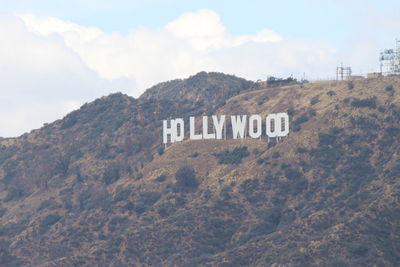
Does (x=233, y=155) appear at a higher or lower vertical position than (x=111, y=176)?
higher

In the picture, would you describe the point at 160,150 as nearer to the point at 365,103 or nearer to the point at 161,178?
the point at 161,178

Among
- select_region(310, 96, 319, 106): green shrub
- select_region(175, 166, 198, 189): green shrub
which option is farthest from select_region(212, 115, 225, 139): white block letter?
select_region(310, 96, 319, 106): green shrub

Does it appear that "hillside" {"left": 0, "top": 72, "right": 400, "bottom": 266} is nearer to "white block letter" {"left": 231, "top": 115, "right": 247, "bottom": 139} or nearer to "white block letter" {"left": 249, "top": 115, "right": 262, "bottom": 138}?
"white block letter" {"left": 249, "top": 115, "right": 262, "bottom": 138}

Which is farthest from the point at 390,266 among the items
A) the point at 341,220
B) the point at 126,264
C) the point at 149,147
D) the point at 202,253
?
the point at 149,147

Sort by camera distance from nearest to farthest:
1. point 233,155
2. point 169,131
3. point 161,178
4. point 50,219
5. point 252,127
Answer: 1. point 252,127
2. point 233,155
3. point 161,178
4. point 50,219
5. point 169,131

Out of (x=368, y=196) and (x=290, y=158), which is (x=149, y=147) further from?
(x=368, y=196)

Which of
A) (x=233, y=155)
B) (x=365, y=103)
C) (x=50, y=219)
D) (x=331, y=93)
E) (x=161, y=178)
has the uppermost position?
(x=331, y=93)

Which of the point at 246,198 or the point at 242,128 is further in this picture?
the point at 242,128

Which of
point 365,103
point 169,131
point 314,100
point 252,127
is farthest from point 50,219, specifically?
point 365,103

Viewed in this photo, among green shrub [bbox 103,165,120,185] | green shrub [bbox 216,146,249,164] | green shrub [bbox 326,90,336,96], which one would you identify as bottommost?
green shrub [bbox 103,165,120,185]

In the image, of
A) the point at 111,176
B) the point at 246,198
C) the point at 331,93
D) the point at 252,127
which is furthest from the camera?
the point at 111,176
